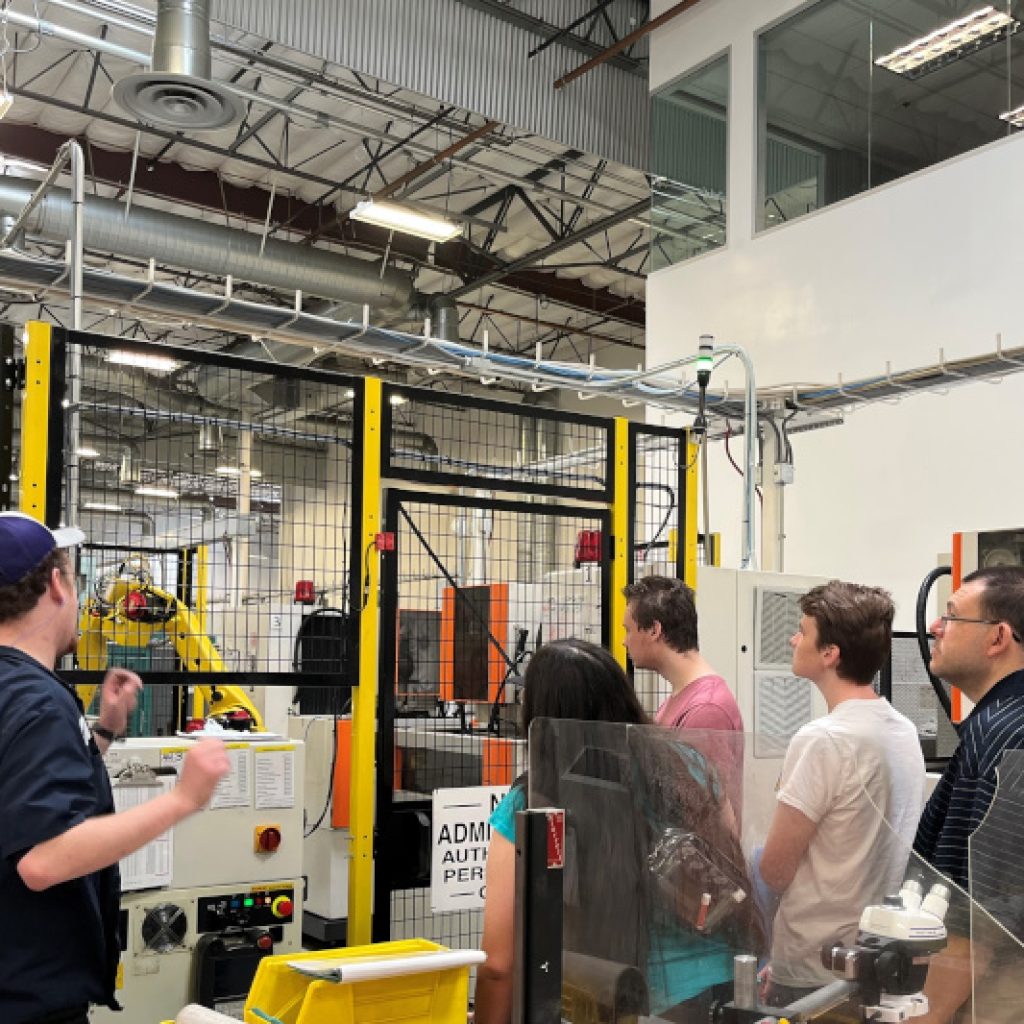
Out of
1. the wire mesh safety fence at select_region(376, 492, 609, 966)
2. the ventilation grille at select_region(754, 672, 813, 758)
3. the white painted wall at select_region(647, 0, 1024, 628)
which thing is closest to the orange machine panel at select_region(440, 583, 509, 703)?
the wire mesh safety fence at select_region(376, 492, 609, 966)

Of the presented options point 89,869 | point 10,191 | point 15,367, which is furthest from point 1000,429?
point 10,191

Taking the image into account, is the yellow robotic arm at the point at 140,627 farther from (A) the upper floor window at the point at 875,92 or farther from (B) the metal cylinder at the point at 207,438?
(A) the upper floor window at the point at 875,92

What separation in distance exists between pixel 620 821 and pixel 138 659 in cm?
352

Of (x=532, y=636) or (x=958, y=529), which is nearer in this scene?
(x=532, y=636)

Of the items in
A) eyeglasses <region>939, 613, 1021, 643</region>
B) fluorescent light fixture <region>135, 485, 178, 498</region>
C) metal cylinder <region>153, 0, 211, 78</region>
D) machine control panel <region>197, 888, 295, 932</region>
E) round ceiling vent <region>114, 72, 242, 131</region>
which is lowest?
machine control panel <region>197, 888, 295, 932</region>

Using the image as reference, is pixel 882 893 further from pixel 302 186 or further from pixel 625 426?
pixel 302 186

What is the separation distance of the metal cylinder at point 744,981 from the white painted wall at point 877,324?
17.7 ft

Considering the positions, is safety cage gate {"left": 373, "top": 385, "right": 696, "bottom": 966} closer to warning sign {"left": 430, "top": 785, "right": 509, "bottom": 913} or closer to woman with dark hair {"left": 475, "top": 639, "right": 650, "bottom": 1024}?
warning sign {"left": 430, "top": 785, "right": 509, "bottom": 913}

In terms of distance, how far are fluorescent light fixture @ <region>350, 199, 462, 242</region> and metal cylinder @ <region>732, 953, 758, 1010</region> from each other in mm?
6460

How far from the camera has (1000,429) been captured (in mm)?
6426

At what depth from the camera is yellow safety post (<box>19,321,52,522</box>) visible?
9.93 feet

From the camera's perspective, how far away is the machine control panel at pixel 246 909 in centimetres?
337

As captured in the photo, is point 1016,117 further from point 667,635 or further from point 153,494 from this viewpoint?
point 153,494

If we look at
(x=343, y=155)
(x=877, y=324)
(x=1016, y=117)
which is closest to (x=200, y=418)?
(x=877, y=324)
